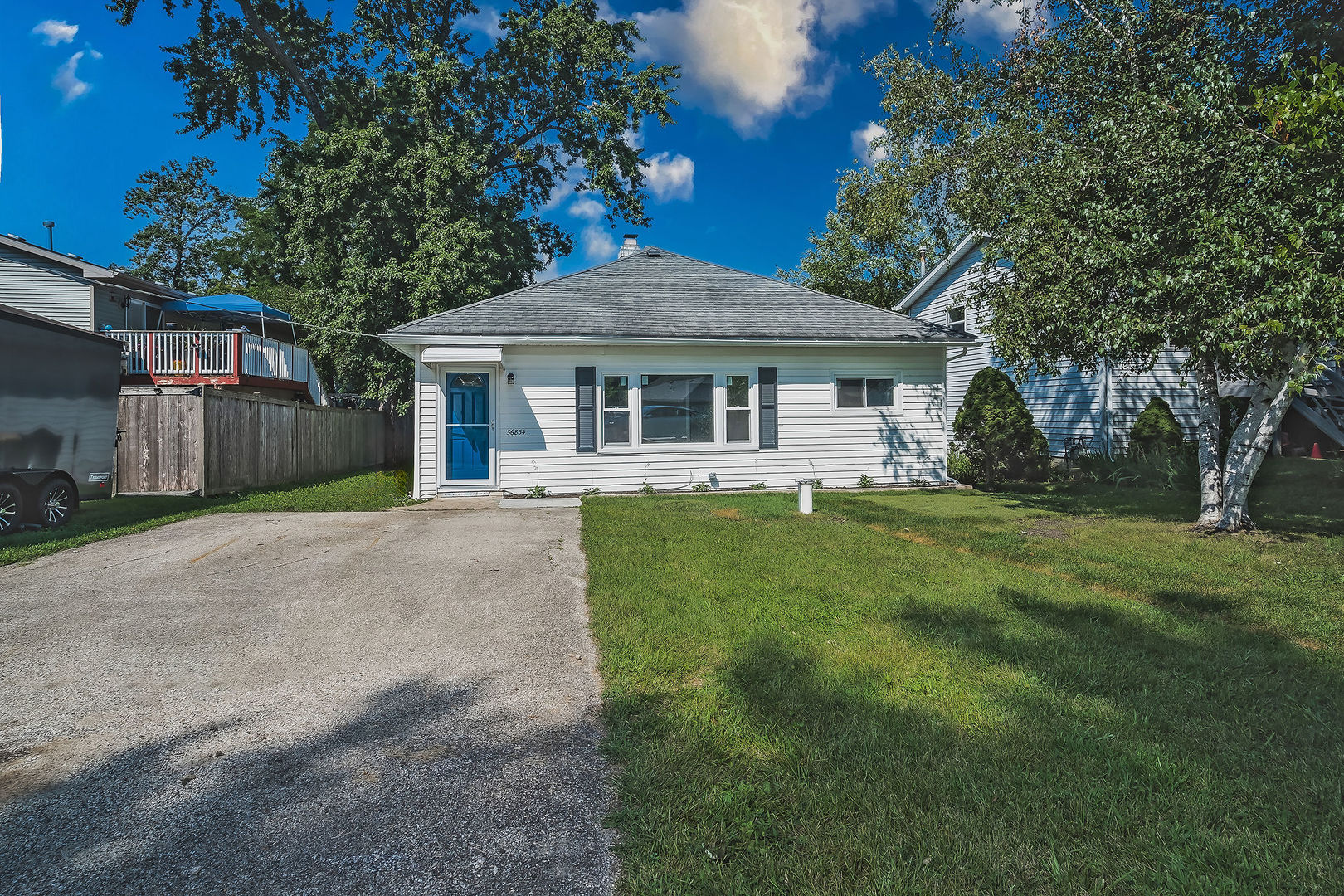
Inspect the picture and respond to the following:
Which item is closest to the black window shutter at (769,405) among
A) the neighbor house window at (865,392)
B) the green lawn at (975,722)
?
Answer: the neighbor house window at (865,392)

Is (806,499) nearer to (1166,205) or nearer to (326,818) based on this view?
(1166,205)

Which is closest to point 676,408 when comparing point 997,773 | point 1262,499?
point 1262,499

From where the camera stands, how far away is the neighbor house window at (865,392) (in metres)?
12.6

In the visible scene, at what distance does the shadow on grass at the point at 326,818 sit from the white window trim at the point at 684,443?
29.2 feet

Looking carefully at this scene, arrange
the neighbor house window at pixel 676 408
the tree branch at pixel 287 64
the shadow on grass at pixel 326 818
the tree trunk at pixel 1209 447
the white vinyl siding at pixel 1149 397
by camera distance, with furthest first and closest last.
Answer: the tree branch at pixel 287 64
the white vinyl siding at pixel 1149 397
the neighbor house window at pixel 676 408
the tree trunk at pixel 1209 447
the shadow on grass at pixel 326 818

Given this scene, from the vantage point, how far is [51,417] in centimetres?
829

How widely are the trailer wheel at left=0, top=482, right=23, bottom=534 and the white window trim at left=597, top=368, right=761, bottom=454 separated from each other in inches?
296

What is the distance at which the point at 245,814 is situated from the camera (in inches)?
90.3

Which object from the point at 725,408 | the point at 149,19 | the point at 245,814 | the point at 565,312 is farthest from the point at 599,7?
the point at 245,814

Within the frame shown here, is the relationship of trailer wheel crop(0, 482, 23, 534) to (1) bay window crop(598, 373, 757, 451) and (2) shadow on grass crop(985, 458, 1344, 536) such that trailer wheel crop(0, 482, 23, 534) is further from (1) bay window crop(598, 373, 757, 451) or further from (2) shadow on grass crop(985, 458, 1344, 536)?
(2) shadow on grass crop(985, 458, 1344, 536)

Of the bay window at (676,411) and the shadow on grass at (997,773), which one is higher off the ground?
the bay window at (676,411)

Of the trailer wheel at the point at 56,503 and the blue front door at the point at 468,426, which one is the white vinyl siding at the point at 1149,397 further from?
the trailer wheel at the point at 56,503

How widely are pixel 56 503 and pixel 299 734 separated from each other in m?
8.25

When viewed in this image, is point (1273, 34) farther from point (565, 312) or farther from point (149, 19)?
point (149, 19)
